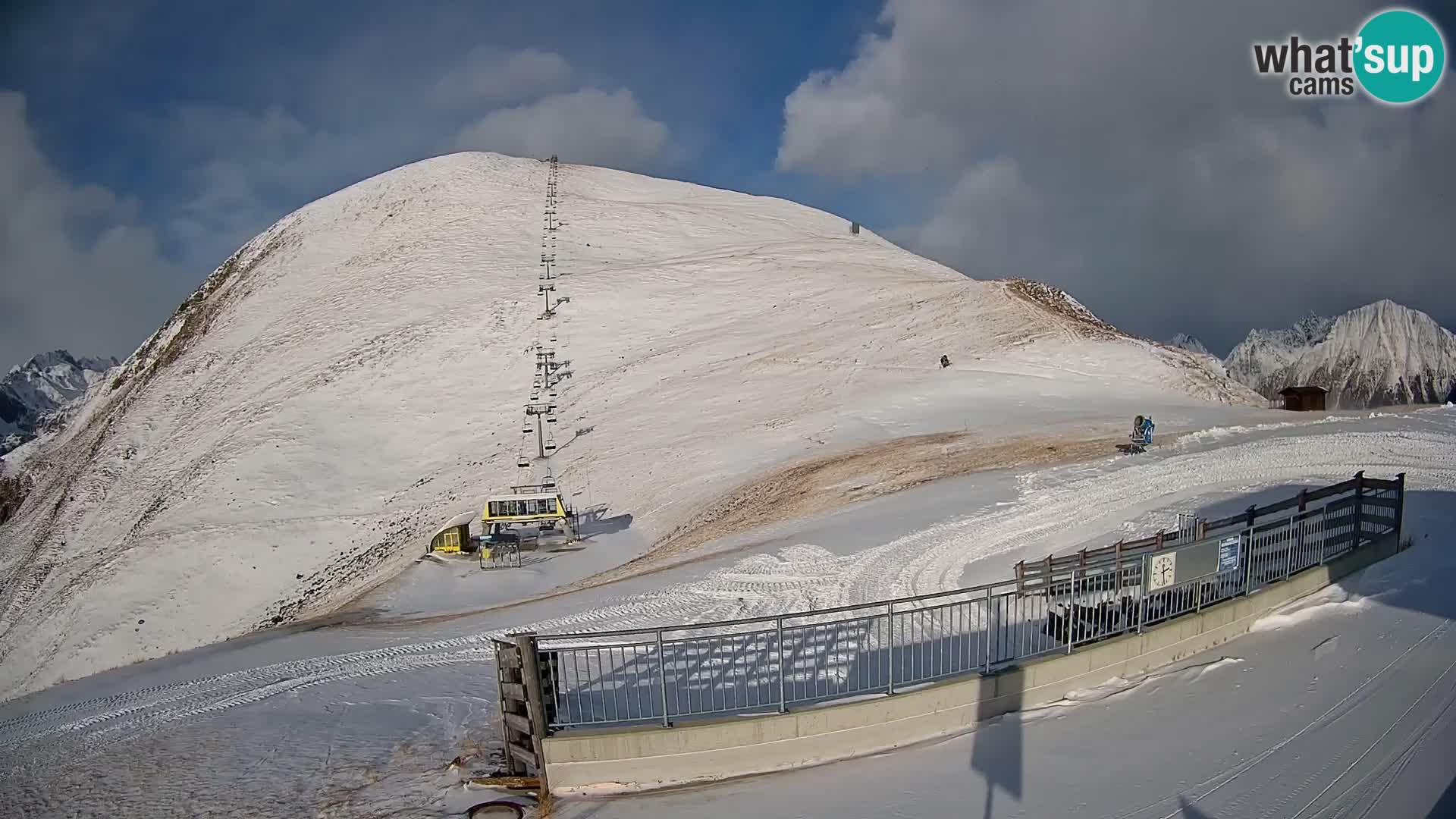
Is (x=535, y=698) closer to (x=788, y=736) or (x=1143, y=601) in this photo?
(x=788, y=736)

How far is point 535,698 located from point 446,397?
37354 millimetres

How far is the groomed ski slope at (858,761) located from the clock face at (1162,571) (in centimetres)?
113

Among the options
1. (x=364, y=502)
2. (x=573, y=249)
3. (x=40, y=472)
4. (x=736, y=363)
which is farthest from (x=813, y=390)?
(x=40, y=472)

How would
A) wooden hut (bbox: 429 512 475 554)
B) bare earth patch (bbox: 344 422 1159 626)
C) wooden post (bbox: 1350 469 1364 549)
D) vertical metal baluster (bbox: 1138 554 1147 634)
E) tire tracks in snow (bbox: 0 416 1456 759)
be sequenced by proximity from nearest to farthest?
vertical metal baluster (bbox: 1138 554 1147 634) → wooden post (bbox: 1350 469 1364 549) → tire tracks in snow (bbox: 0 416 1456 759) → bare earth patch (bbox: 344 422 1159 626) → wooden hut (bbox: 429 512 475 554)

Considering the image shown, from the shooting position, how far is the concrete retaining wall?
880 cm

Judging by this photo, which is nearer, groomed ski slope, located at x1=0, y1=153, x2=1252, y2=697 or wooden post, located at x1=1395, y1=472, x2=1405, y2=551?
wooden post, located at x1=1395, y1=472, x2=1405, y2=551

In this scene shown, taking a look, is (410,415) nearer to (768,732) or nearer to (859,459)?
(859,459)

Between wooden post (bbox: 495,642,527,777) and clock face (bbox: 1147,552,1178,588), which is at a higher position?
clock face (bbox: 1147,552,1178,588)

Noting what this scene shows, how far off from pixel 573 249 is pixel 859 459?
123 feet

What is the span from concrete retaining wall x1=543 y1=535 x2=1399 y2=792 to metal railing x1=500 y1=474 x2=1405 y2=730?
24 cm

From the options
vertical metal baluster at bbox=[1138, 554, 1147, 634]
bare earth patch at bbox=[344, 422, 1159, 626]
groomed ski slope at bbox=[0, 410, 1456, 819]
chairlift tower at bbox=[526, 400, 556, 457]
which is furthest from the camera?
chairlift tower at bbox=[526, 400, 556, 457]

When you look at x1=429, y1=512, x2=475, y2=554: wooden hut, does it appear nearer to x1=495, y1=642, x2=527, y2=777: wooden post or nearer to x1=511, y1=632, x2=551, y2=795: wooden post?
x1=495, y1=642, x2=527, y2=777: wooden post

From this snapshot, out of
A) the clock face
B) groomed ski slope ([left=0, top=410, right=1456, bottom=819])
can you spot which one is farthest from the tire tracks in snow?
the clock face

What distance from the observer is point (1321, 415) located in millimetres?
31906
